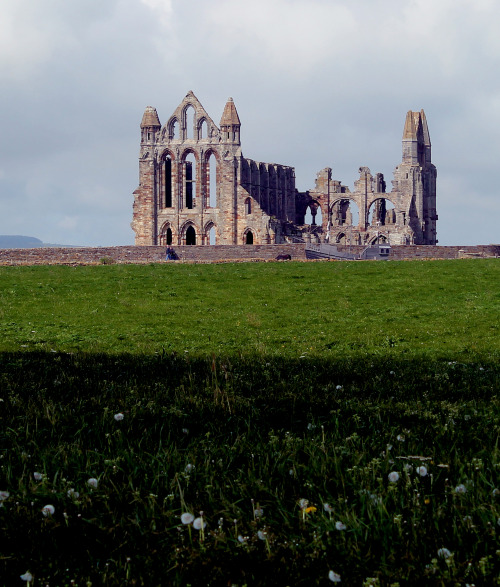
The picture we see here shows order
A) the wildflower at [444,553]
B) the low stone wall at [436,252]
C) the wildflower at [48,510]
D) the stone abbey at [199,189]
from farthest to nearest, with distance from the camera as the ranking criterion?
the stone abbey at [199,189] < the low stone wall at [436,252] < the wildflower at [48,510] < the wildflower at [444,553]

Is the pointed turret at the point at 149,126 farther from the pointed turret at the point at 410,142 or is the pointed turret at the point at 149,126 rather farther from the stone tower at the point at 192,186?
the pointed turret at the point at 410,142

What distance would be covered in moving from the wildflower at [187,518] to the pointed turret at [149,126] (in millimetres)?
75867

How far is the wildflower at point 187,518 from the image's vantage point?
3.86m

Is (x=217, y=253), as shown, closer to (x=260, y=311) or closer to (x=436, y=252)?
(x=436, y=252)

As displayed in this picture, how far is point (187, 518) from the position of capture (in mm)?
3924

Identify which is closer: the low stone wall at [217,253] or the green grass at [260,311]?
the green grass at [260,311]

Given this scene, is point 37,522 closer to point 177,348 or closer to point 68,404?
point 68,404

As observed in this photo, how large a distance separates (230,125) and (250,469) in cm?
7272

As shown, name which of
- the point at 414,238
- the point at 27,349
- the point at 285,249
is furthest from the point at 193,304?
the point at 414,238

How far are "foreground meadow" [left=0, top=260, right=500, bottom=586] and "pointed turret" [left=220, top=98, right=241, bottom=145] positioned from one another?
2542 inches

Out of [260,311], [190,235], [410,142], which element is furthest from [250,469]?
[410,142]

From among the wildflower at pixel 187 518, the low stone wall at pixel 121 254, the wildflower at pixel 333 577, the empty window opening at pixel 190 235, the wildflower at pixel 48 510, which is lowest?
the wildflower at pixel 333 577

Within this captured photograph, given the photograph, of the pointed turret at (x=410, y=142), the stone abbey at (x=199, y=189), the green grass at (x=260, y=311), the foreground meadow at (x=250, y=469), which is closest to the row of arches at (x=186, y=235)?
the stone abbey at (x=199, y=189)

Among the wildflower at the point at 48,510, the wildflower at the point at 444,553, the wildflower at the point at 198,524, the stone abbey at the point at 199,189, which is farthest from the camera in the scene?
the stone abbey at the point at 199,189
